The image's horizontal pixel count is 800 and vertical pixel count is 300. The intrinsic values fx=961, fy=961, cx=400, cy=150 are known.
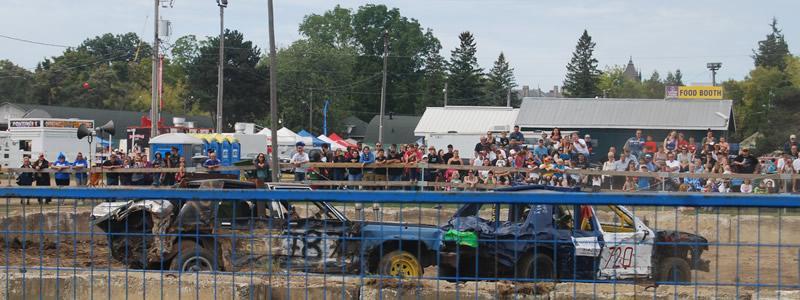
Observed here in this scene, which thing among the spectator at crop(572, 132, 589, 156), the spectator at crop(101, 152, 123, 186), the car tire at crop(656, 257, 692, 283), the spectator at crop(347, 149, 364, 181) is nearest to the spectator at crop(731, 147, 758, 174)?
the spectator at crop(572, 132, 589, 156)

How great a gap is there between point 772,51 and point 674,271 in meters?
134

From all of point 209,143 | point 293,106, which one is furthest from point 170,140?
point 293,106

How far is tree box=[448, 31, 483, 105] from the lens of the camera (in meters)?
101

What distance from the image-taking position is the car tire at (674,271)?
5.56 meters

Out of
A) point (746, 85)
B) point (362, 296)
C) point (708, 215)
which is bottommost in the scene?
point (362, 296)

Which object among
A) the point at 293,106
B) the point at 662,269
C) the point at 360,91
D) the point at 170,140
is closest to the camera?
the point at 662,269

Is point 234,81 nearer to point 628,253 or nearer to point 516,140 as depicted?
point 516,140

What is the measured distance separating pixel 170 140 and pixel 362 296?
34879 mm

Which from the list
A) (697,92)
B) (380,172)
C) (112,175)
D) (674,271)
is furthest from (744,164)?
(697,92)

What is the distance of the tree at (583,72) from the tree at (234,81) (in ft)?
127

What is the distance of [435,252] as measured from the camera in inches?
249

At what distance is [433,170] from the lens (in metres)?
24.7

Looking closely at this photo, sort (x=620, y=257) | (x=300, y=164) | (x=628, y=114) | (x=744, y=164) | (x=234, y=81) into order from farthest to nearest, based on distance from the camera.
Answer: (x=234, y=81) → (x=628, y=114) → (x=300, y=164) → (x=744, y=164) → (x=620, y=257)

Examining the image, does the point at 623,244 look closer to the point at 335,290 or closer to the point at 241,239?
the point at 335,290
